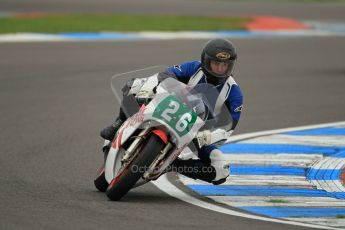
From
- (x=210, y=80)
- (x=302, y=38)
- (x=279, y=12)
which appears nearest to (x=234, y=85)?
(x=210, y=80)

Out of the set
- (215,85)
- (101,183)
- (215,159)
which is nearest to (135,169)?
(101,183)

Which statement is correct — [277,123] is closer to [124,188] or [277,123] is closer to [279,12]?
[124,188]

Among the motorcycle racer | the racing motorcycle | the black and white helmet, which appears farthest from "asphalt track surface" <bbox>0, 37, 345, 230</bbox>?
the black and white helmet

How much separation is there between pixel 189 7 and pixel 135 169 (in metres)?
29.8

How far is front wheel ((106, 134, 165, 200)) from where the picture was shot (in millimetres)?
7887

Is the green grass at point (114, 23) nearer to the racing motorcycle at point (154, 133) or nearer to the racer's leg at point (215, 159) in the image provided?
the racer's leg at point (215, 159)

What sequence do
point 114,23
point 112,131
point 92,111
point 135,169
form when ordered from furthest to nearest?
point 114,23 < point 92,111 < point 112,131 < point 135,169

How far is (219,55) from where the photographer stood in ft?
Answer: 27.5

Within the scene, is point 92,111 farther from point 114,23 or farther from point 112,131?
point 114,23

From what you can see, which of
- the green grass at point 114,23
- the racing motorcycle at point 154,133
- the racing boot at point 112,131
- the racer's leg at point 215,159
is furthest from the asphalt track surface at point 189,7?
the racing motorcycle at point 154,133

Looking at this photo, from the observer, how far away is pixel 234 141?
11859mm

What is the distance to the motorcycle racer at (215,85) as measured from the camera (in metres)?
8.40

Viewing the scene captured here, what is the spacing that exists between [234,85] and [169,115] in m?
0.92

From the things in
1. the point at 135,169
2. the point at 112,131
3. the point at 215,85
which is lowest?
the point at 135,169
